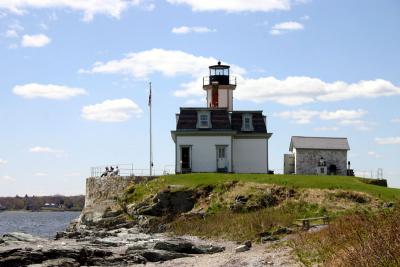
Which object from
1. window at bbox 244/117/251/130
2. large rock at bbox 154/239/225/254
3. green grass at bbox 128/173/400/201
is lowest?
large rock at bbox 154/239/225/254

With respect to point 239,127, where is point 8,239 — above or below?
below

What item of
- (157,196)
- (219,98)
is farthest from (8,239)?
(219,98)

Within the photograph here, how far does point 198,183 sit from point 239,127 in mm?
12402

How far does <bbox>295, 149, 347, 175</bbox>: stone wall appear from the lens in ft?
172

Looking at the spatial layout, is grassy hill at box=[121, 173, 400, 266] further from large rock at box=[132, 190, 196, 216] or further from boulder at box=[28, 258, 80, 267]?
boulder at box=[28, 258, 80, 267]

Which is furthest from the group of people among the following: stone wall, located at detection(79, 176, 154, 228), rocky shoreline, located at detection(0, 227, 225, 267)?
rocky shoreline, located at detection(0, 227, 225, 267)

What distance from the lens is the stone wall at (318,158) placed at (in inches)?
2063

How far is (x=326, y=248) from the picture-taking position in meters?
15.8

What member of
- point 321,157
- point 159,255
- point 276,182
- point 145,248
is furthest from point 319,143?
point 159,255

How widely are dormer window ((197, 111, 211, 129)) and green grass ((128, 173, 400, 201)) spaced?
7.17 metres

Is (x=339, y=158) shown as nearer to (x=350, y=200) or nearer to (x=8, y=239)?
(x=350, y=200)

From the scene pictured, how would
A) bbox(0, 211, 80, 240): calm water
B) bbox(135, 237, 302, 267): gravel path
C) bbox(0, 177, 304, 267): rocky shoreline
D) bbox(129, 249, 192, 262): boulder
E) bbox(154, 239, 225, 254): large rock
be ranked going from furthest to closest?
bbox(0, 211, 80, 240): calm water < bbox(154, 239, 225, 254): large rock < bbox(129, 249, 192, 262): boulder < bbox(0, 177, 304, 267): rocky shoreline < bbox(135, 237, 302, 267): gravel path

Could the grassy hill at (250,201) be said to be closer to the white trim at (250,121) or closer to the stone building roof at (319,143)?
the white trim at (250,121)

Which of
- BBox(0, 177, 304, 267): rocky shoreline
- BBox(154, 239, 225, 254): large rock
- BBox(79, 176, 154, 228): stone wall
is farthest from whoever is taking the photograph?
BBox(79, 176, 154, 228): stone wall
